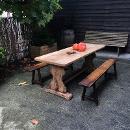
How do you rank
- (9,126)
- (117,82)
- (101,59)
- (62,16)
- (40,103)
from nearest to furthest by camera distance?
(9,126), (40,103), (117,82), (101,59), (62,16)

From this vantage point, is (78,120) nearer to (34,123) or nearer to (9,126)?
(34,123)

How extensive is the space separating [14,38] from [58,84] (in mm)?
3100

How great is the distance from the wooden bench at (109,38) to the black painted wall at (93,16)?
196mm

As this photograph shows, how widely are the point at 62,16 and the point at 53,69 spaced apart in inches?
181

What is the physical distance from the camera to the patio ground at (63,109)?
3.82 metres

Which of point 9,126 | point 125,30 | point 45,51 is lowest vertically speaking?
point 9,126

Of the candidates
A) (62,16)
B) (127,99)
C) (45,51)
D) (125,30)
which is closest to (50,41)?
(45,51)

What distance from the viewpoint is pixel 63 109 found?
14.2 feet

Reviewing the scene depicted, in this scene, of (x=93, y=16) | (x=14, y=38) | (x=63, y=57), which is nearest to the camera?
(x=63, y=57)

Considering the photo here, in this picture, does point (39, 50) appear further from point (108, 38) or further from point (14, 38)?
point (108, 38)

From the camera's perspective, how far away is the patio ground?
3.82 meters

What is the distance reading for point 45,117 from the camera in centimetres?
407

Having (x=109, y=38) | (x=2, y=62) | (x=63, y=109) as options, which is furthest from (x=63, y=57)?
(x=109, y=38)

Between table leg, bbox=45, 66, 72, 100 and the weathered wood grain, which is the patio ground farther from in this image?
the weathered wood grain
